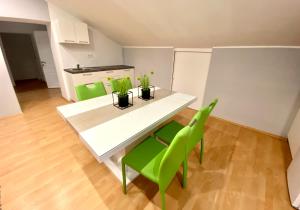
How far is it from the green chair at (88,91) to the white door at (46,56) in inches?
145

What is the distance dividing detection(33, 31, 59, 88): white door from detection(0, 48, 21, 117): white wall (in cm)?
203

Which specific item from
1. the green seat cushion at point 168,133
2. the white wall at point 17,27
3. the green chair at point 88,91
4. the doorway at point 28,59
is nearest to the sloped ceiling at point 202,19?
the green chair at point 88,91

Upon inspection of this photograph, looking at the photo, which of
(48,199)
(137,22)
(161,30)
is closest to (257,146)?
(161,30)

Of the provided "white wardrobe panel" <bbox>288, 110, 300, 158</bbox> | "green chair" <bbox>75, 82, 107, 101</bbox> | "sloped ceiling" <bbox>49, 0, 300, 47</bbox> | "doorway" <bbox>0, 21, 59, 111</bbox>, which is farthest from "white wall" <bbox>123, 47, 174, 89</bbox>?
"doorway" <bbox>0, 21, 59, 111</bbox>

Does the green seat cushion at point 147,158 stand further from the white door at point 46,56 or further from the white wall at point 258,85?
the white door at point 46,56

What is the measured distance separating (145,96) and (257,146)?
1.91 m

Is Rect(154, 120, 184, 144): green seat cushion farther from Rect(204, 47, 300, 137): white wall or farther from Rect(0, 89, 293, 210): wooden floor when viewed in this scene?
Rect(204, 47, 300, 137): white wall

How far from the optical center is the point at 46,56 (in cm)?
445

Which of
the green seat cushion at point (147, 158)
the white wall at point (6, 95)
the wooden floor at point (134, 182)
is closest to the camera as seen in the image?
the green seat cushion at point (147, 158)

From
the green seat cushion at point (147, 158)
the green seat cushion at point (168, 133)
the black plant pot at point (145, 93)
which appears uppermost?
the black plant pot at point (145, 93)

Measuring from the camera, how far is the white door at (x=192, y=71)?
9.69ft

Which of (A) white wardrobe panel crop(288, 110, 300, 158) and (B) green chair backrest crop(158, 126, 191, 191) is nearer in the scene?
(B) green chair backrest crop(158, 126, 191, 191)

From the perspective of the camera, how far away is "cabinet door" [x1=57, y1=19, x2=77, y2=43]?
2975 millimetres

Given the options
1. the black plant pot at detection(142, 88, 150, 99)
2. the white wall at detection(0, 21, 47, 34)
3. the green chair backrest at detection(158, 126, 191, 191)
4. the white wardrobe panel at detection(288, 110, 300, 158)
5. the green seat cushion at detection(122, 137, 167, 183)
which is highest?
the white wall at detection(0, 21, 47, 34)
